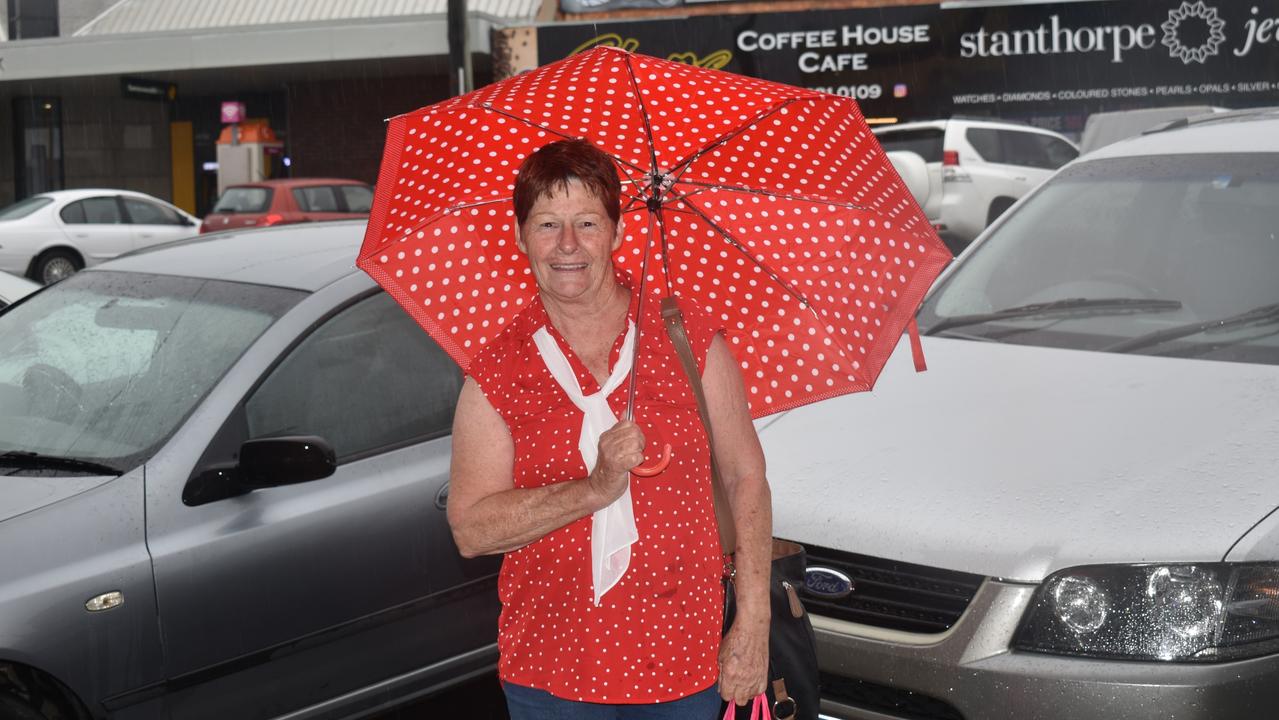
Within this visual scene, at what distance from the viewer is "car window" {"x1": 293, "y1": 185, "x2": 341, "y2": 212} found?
19.6 m

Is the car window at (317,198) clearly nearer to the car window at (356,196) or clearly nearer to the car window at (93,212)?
the car window at (356,196)

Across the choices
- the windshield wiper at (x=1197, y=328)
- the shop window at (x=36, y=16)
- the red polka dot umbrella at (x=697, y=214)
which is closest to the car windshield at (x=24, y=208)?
the shop window at (x=36, y=16)

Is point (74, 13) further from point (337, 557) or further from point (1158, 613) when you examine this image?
point (1158, 613)

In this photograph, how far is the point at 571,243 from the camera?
7.71 ft

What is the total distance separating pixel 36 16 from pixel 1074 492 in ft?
97.4

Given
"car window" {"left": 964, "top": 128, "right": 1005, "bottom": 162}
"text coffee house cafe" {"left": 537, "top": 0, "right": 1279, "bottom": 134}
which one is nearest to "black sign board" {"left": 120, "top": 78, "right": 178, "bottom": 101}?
"text coffee house cafe" {"left": 537, "top": 0, "right": 1279, "bottom": 134}

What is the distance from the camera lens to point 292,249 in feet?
14.2

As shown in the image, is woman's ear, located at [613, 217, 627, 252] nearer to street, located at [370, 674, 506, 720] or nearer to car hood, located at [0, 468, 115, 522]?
car hood, located at [0, 468, 115, 522]

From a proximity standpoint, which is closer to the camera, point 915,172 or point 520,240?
point 520,240

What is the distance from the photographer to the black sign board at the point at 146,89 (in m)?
23.9

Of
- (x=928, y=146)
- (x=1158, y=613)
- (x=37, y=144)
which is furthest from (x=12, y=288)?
(x=37, y=144)

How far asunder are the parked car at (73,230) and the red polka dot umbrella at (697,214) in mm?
18071

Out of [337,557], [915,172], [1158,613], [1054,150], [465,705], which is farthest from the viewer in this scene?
[1054,150]

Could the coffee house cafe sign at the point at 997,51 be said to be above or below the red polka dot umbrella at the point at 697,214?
above
